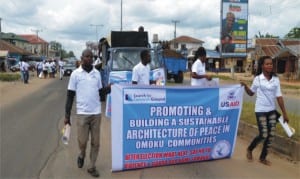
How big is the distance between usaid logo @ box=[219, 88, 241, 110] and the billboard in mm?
34000

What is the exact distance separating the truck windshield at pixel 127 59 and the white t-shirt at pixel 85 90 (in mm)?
9001

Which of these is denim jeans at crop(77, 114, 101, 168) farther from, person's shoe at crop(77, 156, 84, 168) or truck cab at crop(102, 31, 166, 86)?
truck cab at crop(102, 31, 166, 86)

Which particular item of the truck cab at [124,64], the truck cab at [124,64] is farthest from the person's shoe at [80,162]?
the truck cab at [124,64]

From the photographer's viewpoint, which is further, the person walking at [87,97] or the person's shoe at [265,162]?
the person's shoe at [265,162]

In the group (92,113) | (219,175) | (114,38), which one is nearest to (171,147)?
(219,175)

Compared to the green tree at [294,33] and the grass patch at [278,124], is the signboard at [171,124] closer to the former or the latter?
the grass patch at [278,124]

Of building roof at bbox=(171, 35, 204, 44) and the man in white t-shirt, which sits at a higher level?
building roof at bbox=(171, 35, 204, 44)

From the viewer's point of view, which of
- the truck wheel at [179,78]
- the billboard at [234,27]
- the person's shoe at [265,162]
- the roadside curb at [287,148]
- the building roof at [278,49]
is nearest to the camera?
the person's shoe at [265,162]

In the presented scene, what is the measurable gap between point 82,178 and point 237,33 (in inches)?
1467

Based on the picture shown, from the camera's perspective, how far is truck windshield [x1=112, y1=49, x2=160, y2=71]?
52.1 feet

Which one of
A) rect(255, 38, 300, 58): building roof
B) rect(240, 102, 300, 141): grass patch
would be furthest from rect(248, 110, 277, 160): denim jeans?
rect(255, 38, 300, 58): building roof

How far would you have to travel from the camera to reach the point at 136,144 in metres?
6.86

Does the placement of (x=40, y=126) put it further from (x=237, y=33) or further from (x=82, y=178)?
(x=237, y=33)

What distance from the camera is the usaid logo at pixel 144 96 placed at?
6727 millimetres
